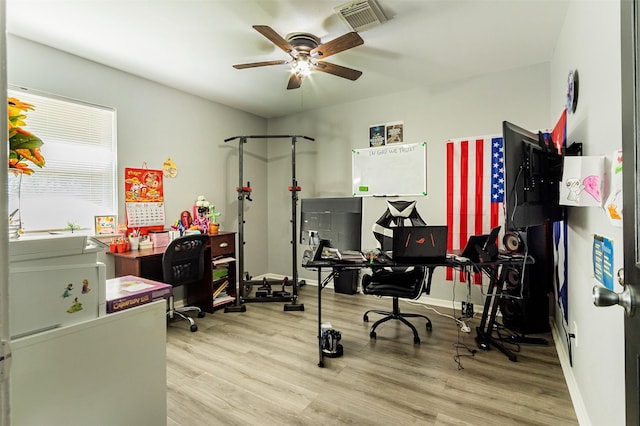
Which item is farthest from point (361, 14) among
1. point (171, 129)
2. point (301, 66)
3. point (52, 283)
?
point (171, 129)

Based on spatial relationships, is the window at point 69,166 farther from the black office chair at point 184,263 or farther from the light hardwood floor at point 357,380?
the light hardwood floor at point 357,380

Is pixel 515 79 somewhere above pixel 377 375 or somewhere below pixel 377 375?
above

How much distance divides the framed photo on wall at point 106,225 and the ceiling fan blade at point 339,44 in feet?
8.63

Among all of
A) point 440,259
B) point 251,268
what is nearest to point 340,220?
point 440,259

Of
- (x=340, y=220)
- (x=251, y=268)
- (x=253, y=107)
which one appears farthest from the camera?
(x=251, y=268)

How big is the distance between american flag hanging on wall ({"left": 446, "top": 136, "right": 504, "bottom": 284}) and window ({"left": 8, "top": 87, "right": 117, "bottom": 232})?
381 cm

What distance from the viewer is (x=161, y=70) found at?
3240 mm

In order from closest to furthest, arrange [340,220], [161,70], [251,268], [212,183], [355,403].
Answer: [355,403] → [340,220] → [161,70] → [212,183] → [251,268]

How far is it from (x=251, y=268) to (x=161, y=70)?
299 centimetres

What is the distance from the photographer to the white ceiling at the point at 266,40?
2.21 meters

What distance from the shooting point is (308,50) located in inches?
100

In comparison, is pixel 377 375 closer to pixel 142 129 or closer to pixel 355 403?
pixel 355 403

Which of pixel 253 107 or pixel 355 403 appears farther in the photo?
pixel 253 107

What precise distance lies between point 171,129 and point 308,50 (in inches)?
83.7
